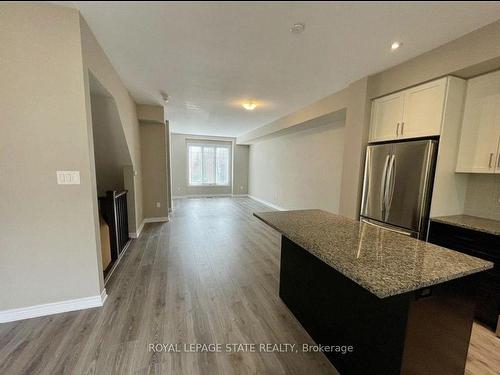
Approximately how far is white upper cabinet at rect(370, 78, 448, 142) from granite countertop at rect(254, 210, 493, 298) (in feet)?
4.53

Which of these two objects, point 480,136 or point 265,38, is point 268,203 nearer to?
point 480,136

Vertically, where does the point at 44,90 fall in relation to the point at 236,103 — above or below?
below

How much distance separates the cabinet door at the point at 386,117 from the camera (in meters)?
2.51

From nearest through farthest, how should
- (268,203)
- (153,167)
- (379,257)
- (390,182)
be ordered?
(379,257)
(390,182)
(153,167)
(268,203)

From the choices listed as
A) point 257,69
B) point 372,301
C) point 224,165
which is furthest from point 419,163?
point 224,165

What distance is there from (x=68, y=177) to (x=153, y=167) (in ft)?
10.1

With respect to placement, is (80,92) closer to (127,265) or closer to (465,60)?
(127,265)

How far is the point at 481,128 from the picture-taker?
2107 millimetres

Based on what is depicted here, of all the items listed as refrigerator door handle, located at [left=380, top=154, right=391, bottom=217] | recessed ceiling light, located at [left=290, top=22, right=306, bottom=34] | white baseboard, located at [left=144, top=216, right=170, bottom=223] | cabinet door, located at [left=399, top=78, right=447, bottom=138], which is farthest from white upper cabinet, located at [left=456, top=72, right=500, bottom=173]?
white baseboard, located at [left=144, top=216, right=170, bottom=223]

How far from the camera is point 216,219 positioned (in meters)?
5.47

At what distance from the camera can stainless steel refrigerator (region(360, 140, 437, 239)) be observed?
2.21 meters

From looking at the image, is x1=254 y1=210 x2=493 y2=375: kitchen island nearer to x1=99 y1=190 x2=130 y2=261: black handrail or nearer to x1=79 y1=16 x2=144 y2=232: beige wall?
x1=79 y1=16 x2=144 y2=232: beige wall

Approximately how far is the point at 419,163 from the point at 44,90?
142 inches

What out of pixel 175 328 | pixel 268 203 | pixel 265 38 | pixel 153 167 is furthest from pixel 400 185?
pixel 268 203
